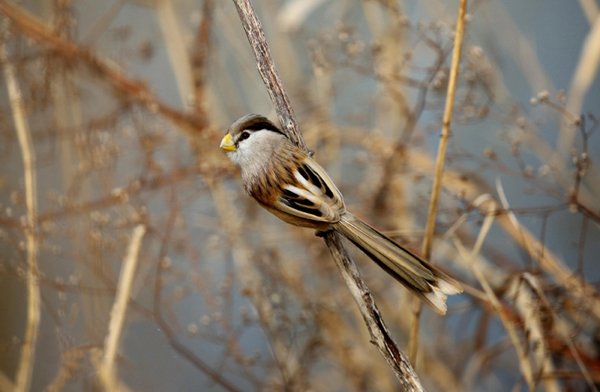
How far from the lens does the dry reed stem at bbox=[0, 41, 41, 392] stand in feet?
4.01

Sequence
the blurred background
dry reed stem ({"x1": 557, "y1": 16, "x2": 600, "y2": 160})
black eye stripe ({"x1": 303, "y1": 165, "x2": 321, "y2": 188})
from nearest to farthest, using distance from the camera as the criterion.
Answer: black eye stripe ({"x1": 303, "y1": 165, "x2": 321, "y2": 188}), the blurred background, dry reed stem ({"x1": 557, "y1": 16, "x2": 600, "y2": 160})

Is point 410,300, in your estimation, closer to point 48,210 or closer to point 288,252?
point 288,252

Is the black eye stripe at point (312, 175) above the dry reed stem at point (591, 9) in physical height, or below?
below

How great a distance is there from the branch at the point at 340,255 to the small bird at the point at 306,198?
0.12 ft

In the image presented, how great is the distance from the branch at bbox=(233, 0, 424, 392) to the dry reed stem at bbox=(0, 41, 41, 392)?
0.83 meters

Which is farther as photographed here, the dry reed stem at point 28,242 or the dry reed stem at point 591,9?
the dry reed stem at point 591,9

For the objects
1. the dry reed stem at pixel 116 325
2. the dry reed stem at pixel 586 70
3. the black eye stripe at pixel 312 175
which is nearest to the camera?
the black eye stripe at pixel 312 175

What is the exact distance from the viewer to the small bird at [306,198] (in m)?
0.79

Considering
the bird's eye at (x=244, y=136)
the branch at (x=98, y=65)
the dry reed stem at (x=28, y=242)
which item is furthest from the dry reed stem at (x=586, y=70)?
the dry reed stem at (x=28, y=242)

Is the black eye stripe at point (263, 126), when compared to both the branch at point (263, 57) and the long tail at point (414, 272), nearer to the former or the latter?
the branch at point (263, 57)

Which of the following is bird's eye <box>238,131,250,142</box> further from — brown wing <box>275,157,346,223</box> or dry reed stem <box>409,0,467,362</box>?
dry reed stem <box>409,0,467,362</box>

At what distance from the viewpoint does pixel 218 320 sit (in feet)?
4.63

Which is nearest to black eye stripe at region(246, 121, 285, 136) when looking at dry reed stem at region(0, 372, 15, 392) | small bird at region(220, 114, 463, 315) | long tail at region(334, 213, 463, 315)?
small bird at region(220, 114, 463, 315)

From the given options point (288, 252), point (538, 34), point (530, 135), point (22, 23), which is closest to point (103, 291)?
point (288, 252)
